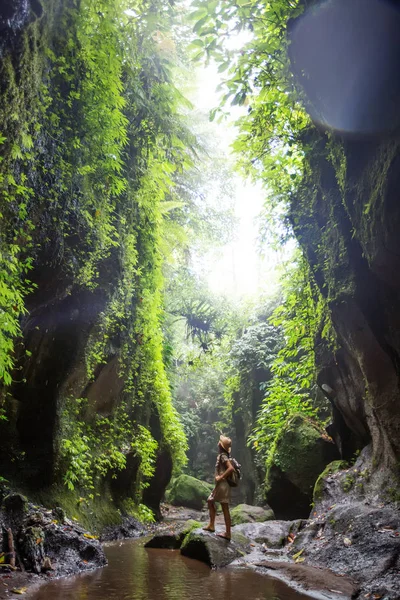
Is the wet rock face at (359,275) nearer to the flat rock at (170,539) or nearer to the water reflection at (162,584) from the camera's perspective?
the water reflection at (162,584)

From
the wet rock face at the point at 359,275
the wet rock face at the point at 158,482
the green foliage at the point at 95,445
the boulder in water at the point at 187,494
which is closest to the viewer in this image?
the wet rock face at the point at 359,275

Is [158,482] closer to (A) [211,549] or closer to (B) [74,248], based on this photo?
(A) [211,549]

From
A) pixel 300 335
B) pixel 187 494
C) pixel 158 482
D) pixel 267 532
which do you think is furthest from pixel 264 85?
pixel 187 494

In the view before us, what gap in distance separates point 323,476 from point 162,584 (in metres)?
4.99

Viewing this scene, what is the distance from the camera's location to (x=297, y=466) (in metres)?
11.0

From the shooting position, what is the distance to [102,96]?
7422 millimetres

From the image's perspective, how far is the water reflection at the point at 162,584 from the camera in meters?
4.32

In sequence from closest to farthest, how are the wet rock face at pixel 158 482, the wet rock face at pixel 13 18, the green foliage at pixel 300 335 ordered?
the wet rock face at pixel 13 18 < the green foliage at pixel 300 335 < the wet rock face at pixel 158 482

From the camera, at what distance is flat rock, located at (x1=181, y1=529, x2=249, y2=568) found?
6348mm

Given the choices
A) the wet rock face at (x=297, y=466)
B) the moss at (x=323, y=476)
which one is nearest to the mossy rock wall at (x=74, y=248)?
the wet rock face at (x=297, y=466)

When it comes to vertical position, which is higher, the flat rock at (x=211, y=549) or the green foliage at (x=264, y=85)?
the green foliage at (x=264, y=85)

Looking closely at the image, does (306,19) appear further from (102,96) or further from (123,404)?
(123,404)

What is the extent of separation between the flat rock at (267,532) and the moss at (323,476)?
0.79 m

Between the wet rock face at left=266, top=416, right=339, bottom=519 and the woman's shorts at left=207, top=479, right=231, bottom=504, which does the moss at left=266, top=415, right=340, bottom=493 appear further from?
the woman's shorts at left=207, top=479, right=231, bottom=504
